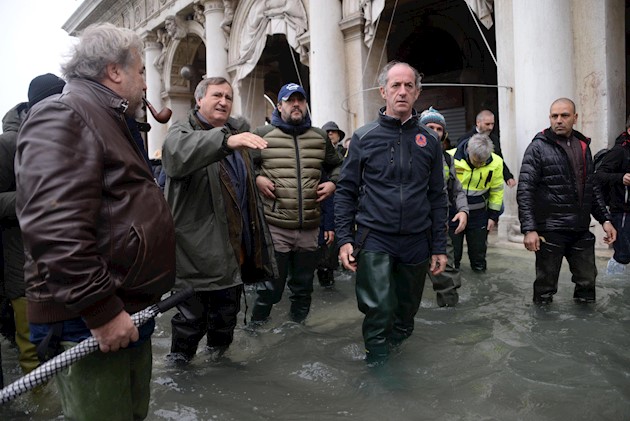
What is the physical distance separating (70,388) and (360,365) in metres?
2.16

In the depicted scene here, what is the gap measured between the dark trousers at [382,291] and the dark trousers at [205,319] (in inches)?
35.2

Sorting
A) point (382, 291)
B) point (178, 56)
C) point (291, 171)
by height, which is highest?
point (178, 56)

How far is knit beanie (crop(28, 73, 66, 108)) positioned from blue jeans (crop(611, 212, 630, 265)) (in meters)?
5.22

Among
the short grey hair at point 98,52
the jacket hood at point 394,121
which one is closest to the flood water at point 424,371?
the jacket hood at point 394,121

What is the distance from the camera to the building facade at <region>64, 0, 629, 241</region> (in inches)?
272

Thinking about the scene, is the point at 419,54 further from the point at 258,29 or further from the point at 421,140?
the point at 421,140

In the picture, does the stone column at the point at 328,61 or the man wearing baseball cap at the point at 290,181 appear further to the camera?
the stone column at the point at 328,61

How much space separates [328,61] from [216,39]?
5.49 meters

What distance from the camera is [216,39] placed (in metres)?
15.0

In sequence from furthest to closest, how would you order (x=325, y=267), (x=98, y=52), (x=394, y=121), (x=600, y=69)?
1. (x=600, y=69)
2. (x=325, y=267)
3. (x=394, y=121)
4. (x=98, y=52)

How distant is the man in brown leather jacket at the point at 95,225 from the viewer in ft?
5.71

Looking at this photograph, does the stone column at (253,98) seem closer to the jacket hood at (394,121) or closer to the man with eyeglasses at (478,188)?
the man with eyeglasses at (478,188)

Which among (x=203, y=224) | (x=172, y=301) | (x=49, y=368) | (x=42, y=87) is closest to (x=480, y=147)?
(x=203, y=224)

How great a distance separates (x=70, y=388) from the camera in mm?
1972
